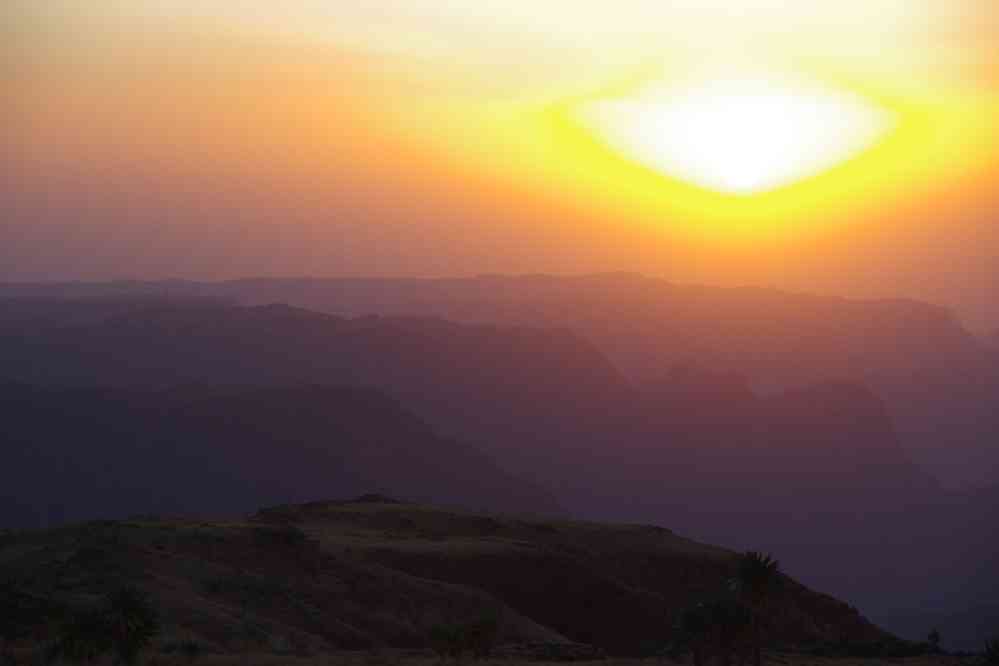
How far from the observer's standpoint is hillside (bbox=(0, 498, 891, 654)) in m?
51.4

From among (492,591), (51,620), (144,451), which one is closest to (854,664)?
(492,591)

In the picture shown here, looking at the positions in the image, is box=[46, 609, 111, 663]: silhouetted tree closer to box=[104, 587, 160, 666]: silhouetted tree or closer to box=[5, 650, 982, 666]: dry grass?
box=[104, 587, 160, 666]: silhouetted tree

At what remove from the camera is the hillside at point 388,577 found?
51.4 metres

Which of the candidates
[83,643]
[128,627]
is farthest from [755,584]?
[83,643]

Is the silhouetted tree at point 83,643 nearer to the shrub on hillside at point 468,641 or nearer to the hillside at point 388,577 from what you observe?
the hillside at point 388,577

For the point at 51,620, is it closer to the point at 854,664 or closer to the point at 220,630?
the point at 220,630

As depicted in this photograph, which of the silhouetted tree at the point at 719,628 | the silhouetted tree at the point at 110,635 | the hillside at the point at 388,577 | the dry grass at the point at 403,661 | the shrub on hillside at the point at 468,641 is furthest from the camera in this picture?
the hillside at the point at 388,577

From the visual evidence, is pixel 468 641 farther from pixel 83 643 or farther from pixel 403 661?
pixel 83 643

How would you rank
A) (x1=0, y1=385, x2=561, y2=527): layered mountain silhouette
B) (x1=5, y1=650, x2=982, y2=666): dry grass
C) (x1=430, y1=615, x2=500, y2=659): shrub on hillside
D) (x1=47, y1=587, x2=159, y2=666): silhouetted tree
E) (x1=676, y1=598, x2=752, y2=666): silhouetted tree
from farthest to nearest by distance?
(x1=0, y1=385, x2=561, y2=527): layered mountain silhouette < (x1=430, y1=615, x2=500, y2=659): shrub on hillside < (x1=676, y1=598, x2=752, y2=666): silhouetted tree < (x1=5, y1=650, x2=982, y2=666): dry grass < (x1=47, y1=587, x2=159, y2=666): silhouetted tree

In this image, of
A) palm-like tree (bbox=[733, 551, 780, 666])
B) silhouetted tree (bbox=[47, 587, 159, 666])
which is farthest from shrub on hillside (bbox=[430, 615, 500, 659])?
silhouetted tree (bbox=[47, 587, 159, 666])

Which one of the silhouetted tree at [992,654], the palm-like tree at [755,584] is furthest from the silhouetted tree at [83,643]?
the silhouetted tree at [992,654]

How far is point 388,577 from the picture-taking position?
64062mm

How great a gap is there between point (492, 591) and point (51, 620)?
32420 millimetres

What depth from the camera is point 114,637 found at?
37.5m
